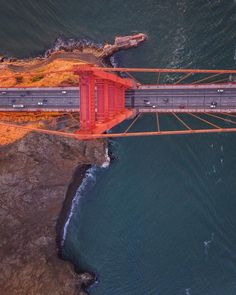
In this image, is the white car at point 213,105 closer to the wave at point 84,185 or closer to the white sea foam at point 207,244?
the wave at point 84,185

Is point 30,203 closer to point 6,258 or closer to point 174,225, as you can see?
point 6,258

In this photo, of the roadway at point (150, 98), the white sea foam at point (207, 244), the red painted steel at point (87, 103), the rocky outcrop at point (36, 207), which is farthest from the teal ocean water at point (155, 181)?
the red painted steel at point (87, 103)

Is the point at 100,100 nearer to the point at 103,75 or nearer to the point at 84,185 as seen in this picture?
the point at 103,75

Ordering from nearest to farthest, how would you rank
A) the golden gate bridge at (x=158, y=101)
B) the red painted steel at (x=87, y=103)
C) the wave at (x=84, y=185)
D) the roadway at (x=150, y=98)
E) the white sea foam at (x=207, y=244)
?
1. the red painted steel at (x=87, y=103)
2. the golden gate bridge at (x=158, y=101)
3. the roadway at (x=150, y=98)
4. the white sea foam at (x=207, y=244)
5. the wave at (x=84, y=185)

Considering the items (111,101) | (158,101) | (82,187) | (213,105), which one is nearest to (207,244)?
(213,105)

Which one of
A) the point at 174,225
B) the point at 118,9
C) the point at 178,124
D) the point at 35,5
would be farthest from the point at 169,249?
the point at 35,5

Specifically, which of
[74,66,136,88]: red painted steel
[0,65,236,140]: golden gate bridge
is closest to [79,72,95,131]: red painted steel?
[0,65,236,140]: golden gate bridge
